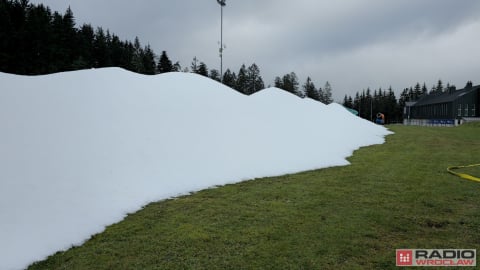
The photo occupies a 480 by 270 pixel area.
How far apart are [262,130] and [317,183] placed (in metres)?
4.46

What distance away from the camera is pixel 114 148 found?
7.14 metres

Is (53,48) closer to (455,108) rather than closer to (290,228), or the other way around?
(290,228)

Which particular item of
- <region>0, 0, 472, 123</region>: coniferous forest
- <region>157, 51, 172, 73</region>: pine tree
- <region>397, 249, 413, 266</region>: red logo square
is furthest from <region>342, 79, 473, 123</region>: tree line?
<region>397, 249, 413, 266</region>: red logo square

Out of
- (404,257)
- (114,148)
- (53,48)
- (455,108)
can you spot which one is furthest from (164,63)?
(404,257)

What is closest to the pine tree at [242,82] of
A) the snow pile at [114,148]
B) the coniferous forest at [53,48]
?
the coniferous forest at [53,48]

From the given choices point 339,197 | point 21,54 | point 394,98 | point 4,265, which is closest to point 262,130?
point 339,197

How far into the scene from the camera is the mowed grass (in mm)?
3611

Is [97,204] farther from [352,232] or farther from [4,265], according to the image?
[352,232]

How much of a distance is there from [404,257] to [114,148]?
614cm

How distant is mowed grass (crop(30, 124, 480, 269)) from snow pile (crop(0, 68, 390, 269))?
602 millimetres

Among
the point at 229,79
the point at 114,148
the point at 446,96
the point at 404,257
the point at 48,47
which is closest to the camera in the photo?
the point at 404,257

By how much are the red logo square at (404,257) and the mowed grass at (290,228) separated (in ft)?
0.27

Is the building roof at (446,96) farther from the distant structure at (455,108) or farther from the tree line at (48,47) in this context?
the tree line at (48,47)

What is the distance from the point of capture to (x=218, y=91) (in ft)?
43.1
